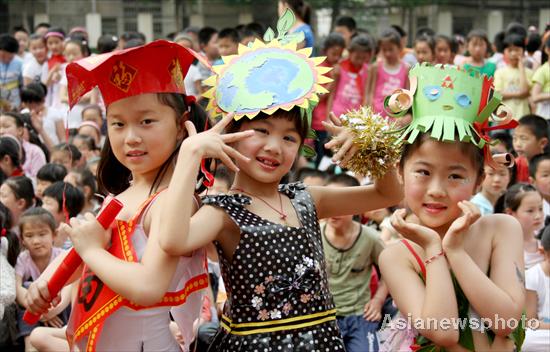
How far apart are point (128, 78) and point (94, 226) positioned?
514 mm

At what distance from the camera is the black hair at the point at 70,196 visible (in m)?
5.91

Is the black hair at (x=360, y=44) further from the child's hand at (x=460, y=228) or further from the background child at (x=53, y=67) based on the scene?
the child's hand at (x=460, y=228)

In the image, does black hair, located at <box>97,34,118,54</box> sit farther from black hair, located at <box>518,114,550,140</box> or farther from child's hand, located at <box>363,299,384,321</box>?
child's hand, located at <box>363,299,384,321</box>

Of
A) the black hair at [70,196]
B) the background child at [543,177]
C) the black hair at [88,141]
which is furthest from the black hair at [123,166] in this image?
the black hair at [88,141]

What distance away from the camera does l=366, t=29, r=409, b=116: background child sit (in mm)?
9234

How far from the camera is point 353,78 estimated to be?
364 inches

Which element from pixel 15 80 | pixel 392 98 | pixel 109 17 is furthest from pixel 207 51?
pixel 109 17

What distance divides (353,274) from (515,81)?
4.68 metres

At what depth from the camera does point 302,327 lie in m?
3.03

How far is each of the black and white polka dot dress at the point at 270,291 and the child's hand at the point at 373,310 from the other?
243cm

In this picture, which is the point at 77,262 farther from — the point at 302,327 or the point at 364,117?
the point at 364,117

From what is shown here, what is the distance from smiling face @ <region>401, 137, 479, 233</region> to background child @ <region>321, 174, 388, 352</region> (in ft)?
7.77

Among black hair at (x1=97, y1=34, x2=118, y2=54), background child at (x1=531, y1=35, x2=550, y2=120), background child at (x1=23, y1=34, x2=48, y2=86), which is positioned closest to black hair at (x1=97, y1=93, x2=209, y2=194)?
background child at (x1=531, y1=35, x2=550, y2=120)

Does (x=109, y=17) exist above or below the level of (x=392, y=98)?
above
